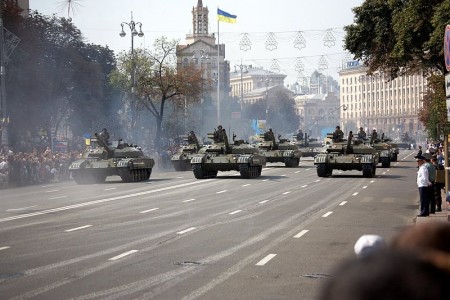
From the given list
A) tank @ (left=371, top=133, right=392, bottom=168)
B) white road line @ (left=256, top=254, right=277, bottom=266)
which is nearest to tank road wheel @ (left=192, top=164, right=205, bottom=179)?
tank @ (left=371, top=133, right=392, bottom=168)

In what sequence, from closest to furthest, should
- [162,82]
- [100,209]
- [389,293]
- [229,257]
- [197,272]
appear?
[389,293] < [197,272] < [229,257] < [100,209] < [162,82]

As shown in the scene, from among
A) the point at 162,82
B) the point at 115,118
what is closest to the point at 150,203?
the point at 162,82

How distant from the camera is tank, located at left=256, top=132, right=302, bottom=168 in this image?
61.1m

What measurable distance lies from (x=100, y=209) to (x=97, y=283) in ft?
47.7

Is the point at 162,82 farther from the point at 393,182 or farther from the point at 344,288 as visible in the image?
the point at 344,288

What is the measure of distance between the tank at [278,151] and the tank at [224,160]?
11.9m

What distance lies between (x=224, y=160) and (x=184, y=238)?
93.0 feet

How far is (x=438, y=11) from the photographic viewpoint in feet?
107

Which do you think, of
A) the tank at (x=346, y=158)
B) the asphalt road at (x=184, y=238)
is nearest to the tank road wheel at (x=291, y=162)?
the tank at (x=346, y=158)

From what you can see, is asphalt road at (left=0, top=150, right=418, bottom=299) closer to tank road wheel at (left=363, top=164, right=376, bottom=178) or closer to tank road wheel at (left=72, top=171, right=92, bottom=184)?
tank road wheel at (left=72, top=171, right=92, bottom=184)

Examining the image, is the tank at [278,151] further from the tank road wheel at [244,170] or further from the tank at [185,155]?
the tank road wheel at [244,170]

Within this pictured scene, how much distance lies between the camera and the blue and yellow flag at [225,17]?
96662 mm

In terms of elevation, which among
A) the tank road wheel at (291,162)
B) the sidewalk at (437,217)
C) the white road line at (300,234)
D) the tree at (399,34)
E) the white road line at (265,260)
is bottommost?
the sidewalk at (437,217)

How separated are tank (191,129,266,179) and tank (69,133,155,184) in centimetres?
269
